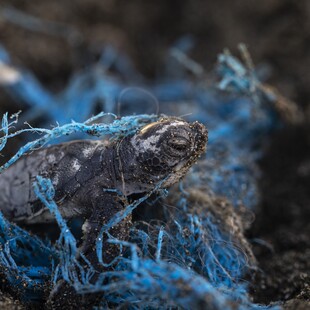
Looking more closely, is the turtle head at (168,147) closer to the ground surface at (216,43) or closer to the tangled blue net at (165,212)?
the tangled blue net at (165,212)

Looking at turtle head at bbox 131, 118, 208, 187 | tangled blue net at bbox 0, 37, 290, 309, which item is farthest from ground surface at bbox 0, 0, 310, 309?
turtle head at bbox 131, 118, 208, 187

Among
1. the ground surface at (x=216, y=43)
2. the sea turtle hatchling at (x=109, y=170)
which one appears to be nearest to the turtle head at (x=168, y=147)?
the sea turtle hatchling at (x=109, y=170)

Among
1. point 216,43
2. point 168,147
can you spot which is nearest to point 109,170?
point 168,147

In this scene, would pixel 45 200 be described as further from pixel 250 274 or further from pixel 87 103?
pixel 87 103

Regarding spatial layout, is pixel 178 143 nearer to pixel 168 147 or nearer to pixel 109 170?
pixel 168 147

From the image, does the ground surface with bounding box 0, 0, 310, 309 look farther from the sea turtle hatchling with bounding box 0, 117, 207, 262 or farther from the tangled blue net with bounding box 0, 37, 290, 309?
the sea turtle hatchling with bounding box 0, 117, 207, 262

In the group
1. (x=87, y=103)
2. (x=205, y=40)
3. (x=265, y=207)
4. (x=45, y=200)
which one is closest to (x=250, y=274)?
(x=265, y=207)
